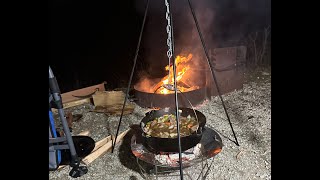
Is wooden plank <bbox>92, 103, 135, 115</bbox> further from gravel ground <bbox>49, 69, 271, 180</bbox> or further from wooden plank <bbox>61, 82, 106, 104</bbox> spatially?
wooden plank <bbox>61, 82, 106, 104</bbox>

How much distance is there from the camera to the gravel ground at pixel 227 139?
153 inches

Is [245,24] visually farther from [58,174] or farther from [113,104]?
[58,174]

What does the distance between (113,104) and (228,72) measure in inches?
126

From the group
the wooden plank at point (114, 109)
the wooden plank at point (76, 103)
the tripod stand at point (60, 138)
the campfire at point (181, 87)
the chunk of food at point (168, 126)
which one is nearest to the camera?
the tripod stand at point (60, 138)

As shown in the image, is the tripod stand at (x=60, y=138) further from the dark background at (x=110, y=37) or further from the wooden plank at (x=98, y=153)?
the dark background at (x=110, y=37)

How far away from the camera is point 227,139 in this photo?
4.77m

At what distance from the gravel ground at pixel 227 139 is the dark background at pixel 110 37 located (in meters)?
1.44

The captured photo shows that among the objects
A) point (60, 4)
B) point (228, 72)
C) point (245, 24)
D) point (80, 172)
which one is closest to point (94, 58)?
point (60, 4)

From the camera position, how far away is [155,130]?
3.55 m

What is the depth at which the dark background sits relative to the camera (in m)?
7.00

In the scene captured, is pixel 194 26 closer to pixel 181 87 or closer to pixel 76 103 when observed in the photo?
pixel 181 87

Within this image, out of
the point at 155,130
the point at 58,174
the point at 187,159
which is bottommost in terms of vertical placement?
the point at 58,174

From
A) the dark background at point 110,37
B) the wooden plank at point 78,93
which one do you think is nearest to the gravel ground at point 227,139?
the wooden plank at point 78,93

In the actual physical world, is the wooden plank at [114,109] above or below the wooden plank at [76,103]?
below
